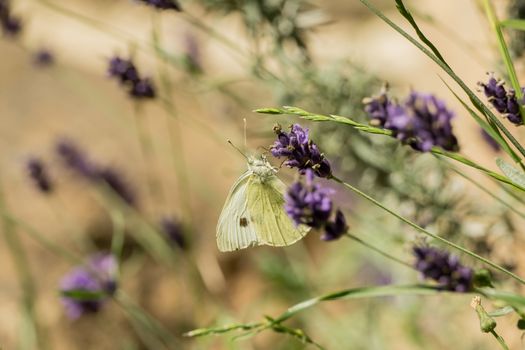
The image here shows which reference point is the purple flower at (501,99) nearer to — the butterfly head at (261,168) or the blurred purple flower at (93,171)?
the butterfly head at (261,168)

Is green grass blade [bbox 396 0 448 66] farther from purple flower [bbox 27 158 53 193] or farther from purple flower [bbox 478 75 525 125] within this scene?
purple flower [bbox 27 158 53 193]

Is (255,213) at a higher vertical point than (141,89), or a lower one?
lower

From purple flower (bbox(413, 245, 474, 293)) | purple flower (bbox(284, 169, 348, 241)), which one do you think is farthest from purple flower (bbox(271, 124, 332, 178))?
purple flower (bbox(413, 245, 474, 293))

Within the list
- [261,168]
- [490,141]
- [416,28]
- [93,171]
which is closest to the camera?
[416,28]

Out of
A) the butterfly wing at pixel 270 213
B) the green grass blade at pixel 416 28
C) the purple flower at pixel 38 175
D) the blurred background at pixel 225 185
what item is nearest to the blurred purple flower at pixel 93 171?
the blurred background at pixel 225 185

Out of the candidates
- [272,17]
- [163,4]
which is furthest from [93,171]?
[163,4]

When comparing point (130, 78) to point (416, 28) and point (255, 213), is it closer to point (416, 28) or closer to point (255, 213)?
point (255, 213)

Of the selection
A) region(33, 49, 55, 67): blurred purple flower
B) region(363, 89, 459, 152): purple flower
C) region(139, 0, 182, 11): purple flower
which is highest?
region(33, 49, 55, 67): blurred purple flower
